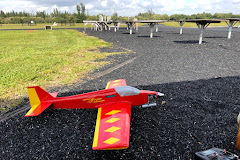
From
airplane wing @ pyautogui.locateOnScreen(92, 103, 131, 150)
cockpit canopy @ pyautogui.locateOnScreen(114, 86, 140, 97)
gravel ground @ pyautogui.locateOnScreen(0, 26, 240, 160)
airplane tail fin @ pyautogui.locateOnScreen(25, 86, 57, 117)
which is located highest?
cockpit canopy @ pyautogui.locateOnScreen(114, 86, 140, 97)

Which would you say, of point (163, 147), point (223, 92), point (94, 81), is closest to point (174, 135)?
point (163, 147)

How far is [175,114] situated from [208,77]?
6.40 m

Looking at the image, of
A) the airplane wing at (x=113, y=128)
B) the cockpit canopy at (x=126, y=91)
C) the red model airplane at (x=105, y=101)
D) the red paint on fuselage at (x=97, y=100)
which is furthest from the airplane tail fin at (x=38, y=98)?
the cockpit canopy at (x=126, y=91)

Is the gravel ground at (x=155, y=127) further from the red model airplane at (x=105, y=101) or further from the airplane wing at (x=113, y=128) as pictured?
the airplane wing at (x=113, y=128)

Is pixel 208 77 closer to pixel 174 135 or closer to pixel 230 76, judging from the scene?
pixel 230 76

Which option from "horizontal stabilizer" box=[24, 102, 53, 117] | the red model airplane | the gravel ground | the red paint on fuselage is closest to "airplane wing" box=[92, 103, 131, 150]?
the red model airplane

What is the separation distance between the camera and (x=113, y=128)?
17.5 ft

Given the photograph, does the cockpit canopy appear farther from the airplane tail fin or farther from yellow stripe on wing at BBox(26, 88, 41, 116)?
yellow stripe on wing at BBox(26, 88, 41, 116)

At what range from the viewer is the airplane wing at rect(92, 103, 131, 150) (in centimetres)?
457

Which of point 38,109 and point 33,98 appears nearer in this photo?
point 38,109

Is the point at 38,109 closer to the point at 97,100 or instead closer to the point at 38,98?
the point at 38,98

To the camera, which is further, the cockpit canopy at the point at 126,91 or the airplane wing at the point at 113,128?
the cockpit canopy at the point at 126,91

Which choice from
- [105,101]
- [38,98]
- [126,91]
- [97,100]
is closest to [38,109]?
[38,98]

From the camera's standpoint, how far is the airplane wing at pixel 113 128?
15.0ft
